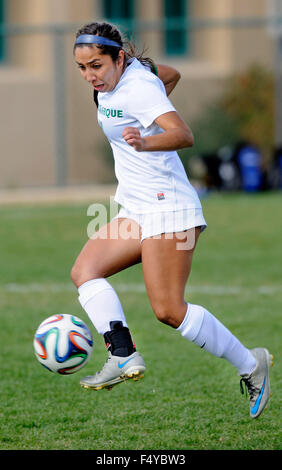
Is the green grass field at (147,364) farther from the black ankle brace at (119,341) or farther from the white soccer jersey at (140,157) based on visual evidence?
the white soccer jersey at (140,157)

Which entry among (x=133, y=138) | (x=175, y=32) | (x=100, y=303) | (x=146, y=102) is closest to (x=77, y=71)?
(x=175, y=32)

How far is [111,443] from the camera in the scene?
498cm

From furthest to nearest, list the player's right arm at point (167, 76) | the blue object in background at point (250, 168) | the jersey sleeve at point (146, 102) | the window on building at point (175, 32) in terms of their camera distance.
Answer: the window on building at point (175, 32) < the blue object in background at point (250, 168) < the player's right arm at point (167, 76) < the jersey sleeve at point (146, 102)

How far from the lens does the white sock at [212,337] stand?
5.13 m

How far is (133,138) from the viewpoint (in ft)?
15.5

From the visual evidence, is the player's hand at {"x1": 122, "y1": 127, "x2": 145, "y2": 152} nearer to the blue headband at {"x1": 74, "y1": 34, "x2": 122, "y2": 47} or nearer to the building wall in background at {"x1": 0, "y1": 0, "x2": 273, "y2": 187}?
the blue headband at {"x1": 74, "y1": 34, "x2": 122, "y2": 47}

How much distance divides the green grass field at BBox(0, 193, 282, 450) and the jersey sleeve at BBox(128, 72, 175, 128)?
5.62ft

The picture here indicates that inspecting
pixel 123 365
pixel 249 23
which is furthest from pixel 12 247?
pixel 249 23

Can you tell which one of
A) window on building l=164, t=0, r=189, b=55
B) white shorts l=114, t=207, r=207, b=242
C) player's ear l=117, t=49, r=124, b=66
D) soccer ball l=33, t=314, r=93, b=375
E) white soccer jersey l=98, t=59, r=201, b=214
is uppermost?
player's ear l=117, t=49, r=124, b=66

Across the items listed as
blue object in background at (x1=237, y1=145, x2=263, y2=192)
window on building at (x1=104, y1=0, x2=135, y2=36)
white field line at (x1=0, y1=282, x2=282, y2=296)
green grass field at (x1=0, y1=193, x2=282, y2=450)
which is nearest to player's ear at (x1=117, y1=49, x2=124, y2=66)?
green grass field at (x1=0, y1=193, x2=282, y2=450)

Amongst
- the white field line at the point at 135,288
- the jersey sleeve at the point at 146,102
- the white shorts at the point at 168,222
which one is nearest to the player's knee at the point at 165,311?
the white shorts at the point at 168,222

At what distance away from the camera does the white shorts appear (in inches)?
202

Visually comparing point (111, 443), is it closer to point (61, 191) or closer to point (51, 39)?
point (61, 191)

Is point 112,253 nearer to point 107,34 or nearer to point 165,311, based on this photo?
point 165,311
